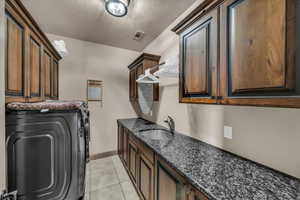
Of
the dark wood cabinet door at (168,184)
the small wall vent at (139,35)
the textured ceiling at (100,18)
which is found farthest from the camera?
the small wall vent at (139,35)

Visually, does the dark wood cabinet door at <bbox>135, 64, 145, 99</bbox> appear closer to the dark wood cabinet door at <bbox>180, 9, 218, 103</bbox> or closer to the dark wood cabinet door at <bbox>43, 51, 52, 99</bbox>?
the dark wood cabinet door at <bbox>180, 9, 218, 103</bbox>

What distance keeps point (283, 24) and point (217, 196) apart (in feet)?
3.14

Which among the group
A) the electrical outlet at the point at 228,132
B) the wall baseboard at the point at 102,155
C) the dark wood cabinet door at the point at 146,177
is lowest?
the wall baseboard at the point at 102,155

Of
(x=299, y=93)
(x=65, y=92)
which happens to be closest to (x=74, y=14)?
(x=65, y=92)

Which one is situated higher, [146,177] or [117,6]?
[117,6]

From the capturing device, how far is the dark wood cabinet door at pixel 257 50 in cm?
58

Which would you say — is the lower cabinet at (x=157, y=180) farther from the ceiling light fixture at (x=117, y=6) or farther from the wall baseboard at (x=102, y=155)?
the ceiling light fixture at (x=117, y=6)

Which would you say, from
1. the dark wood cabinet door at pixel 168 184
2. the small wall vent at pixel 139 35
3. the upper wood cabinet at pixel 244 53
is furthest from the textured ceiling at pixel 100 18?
→ the dark wood cabinet door at pixel 168 184

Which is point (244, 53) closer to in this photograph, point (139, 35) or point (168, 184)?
point (168, 184)

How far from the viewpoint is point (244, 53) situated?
0.76 m

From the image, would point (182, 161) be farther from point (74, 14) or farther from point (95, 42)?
point (95, 42)

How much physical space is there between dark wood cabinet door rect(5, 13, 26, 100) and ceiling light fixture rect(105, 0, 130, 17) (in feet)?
3.17

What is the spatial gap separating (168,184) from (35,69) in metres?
1.93

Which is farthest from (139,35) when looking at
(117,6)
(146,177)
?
(146,177)
